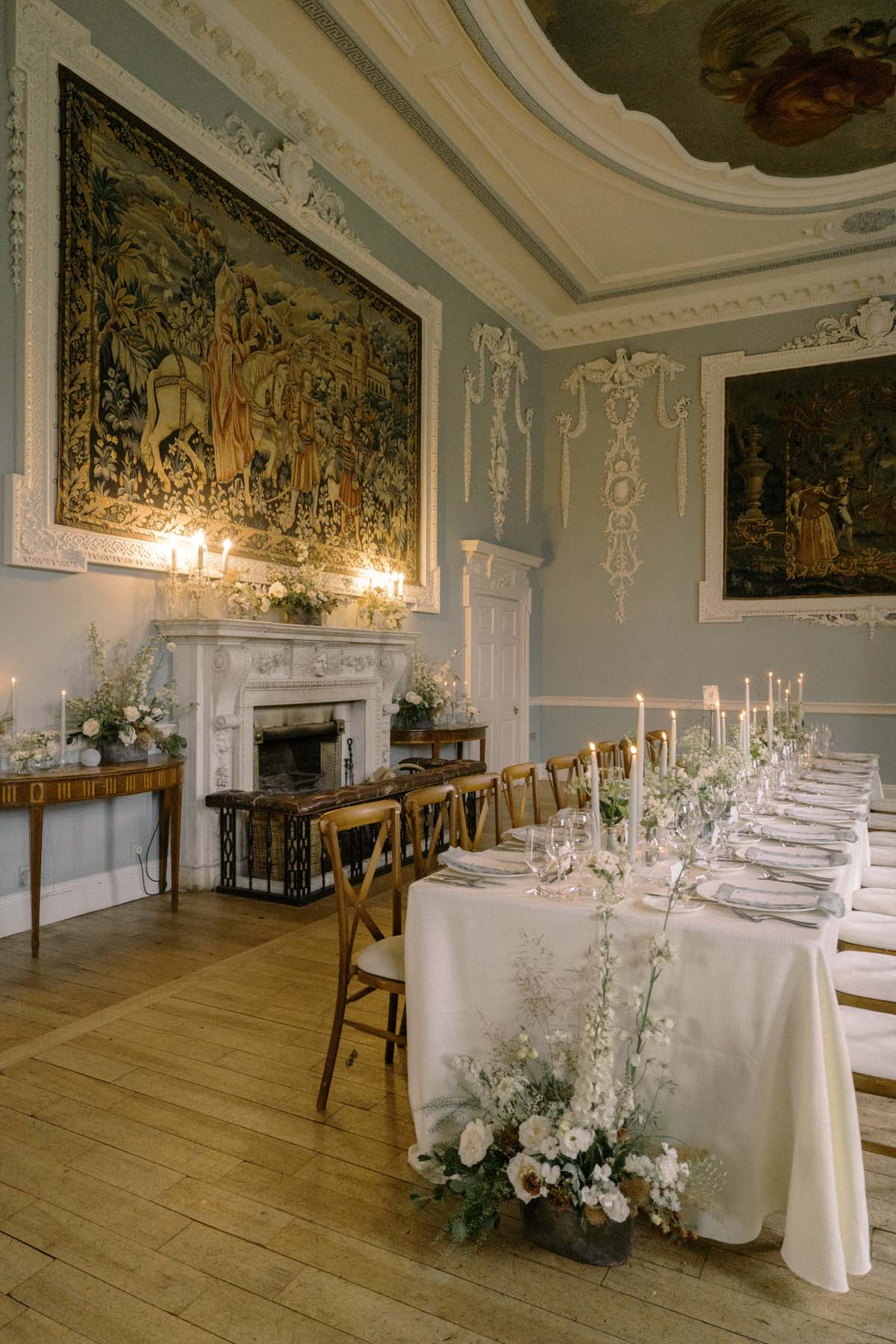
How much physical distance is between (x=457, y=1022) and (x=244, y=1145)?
2.61ft

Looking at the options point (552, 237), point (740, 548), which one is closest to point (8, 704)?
point (552, 237)

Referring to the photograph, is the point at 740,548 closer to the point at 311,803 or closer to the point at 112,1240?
the point at 311,803

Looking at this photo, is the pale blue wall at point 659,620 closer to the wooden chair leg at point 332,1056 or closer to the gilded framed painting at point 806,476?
the gilded framed painting at point 806,476

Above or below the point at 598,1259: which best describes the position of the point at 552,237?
above

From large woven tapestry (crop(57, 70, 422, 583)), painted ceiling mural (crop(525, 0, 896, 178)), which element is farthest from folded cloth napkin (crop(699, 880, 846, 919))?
→ painted ceiling mural (crop(525, 0, 896, 178))

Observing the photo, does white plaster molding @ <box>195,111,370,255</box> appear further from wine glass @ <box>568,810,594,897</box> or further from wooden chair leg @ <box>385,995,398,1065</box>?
wooden chair leg @ <box>385,995,398,1065</box>

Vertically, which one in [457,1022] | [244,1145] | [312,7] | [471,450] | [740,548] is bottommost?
[244,1145]

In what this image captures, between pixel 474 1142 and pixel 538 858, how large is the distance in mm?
697

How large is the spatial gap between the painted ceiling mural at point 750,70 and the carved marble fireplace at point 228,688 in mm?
4684

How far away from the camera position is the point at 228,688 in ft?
18.9

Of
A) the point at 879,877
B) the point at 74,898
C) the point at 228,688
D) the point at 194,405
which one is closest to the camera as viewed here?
the point at 879,877

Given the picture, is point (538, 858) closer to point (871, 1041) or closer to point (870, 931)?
point (871, 1041)

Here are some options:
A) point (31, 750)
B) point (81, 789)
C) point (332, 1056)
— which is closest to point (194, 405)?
point (31, 750)

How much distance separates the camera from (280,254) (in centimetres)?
668
